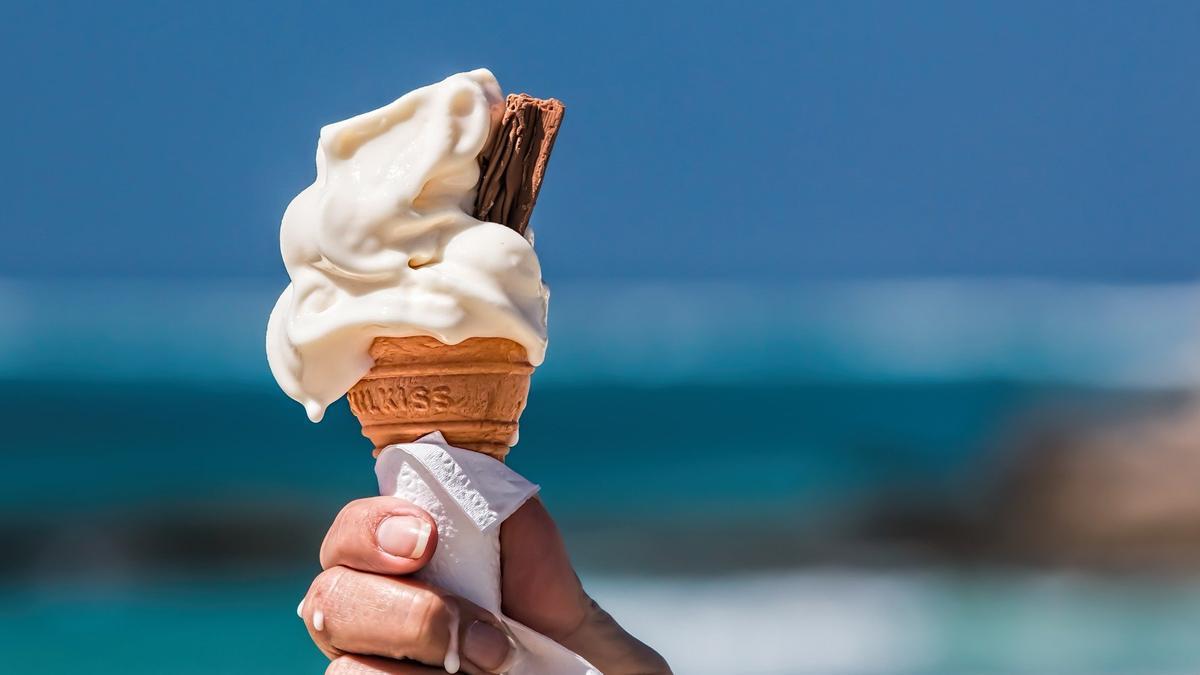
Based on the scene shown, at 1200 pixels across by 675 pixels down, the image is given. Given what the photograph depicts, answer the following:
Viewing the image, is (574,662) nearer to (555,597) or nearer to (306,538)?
(555,597)

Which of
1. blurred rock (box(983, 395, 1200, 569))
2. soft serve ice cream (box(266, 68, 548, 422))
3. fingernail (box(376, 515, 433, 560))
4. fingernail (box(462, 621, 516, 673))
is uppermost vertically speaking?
blurred rock (box(983, 395, 1200, 569))

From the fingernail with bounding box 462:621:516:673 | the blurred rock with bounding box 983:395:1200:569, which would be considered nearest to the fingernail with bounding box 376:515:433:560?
the fingernail with bounding box 462:621:516:673

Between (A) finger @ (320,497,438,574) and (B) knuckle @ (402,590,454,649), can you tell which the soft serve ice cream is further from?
(B) knuckle @ (402,590,454,649)

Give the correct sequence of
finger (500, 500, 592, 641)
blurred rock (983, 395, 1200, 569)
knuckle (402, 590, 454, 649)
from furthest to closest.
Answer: blurred rock (983, 395, 1200, 569)
finger (500, 500, 592, 641)
knuckle (402, 590, 454, 649)

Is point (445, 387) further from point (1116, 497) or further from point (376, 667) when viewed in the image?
point (1116, 497)

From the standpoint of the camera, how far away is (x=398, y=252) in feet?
5.85

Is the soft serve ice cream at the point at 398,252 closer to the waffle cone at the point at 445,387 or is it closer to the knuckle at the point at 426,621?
the waffle cone at the point at 445,387

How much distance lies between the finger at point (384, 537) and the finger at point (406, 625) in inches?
1.0

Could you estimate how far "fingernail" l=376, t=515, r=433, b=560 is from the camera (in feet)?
5.72

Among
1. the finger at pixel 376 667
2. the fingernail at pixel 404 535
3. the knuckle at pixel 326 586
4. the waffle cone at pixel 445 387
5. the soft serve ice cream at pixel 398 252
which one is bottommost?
the finger at pixel 376 667

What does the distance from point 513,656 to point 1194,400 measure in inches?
219

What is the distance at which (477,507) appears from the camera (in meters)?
1.80

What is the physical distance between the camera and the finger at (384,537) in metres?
1.75

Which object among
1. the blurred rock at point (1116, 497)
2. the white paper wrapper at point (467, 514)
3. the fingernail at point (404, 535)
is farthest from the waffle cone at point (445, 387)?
the blurred rock at point (1116, 497)
